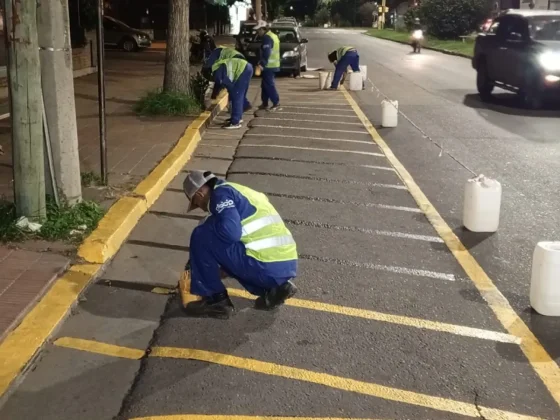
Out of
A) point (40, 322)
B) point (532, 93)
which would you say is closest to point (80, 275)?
point (40, 322)

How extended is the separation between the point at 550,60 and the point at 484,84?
8.69ft

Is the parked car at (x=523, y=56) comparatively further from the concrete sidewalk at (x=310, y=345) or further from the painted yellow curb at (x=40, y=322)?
the painted yellow curb at (x=40, y=322)

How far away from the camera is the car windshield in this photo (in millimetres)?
14805

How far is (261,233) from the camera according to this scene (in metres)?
4.60

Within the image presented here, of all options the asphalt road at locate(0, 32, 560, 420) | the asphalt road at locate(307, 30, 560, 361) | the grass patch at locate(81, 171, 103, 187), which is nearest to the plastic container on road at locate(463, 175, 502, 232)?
the asphalt road at locate(307, 30, 560, 361)

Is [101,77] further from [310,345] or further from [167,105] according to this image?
[167,105]

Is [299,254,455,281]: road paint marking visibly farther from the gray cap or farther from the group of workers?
the gray cap

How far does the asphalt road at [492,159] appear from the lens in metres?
5.91

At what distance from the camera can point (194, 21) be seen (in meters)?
46.7

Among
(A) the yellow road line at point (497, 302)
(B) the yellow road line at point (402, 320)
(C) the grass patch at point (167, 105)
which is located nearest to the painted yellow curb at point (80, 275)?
(B) the yellow road line at point (402, 320)

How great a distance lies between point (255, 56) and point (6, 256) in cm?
1740

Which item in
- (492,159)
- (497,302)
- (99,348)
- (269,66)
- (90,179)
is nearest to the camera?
(99,348)

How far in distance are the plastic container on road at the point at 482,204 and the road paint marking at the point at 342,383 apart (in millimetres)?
3038

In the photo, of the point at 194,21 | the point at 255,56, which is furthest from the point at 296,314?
the point at 194,21
